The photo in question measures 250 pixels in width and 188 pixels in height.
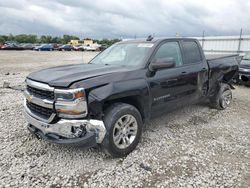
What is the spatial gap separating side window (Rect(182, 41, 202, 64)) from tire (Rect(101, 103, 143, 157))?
6.07 feet

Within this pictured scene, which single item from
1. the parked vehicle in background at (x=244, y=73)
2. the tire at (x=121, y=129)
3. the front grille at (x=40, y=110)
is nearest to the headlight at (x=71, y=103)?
the front grille at (x=40, y=110)

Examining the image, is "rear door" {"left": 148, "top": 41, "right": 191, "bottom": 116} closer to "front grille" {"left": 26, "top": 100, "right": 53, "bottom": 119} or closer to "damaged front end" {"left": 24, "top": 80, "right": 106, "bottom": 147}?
"damaged front end" {"left": 24, "top": 80, "right": 106, "bottom": 147}

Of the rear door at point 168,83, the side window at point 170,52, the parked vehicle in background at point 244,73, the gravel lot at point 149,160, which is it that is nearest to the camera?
the gravel lot at point 149,160

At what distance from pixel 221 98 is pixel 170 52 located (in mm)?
2331

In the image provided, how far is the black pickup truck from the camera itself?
10.7 ft

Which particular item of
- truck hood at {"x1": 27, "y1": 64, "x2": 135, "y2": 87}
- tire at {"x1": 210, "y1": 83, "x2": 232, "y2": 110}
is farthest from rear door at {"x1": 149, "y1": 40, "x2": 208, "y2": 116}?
tire at {"x1": 210, "y1": 83, "x2": 232, "y2": 110}

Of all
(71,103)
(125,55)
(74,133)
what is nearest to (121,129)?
(74,133)

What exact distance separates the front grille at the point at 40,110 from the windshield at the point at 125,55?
1.55m

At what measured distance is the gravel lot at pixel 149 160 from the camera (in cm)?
313

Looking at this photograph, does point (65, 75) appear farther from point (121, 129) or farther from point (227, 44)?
point (227, 44)

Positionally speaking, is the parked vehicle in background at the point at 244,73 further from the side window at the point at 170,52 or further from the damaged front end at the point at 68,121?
the damaged front end at the point at 68,121

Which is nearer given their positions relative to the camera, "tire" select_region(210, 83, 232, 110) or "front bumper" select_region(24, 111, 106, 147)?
"front bumper" select_region(24, 111, 106, 147)

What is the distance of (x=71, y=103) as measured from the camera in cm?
317

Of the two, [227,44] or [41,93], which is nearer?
[41,93]
